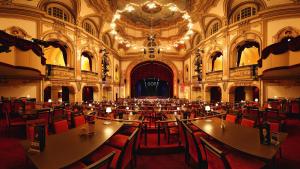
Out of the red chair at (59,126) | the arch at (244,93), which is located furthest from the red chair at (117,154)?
the arch at (244,93)

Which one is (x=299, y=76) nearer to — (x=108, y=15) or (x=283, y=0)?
(x=283, y=0)


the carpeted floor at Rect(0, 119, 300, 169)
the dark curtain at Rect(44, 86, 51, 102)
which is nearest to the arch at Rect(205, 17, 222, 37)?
the carpeted floor at Rect(0, 119, 300, 169)

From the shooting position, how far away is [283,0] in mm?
8617

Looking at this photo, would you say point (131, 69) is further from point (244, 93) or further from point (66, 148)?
point (66, 148)

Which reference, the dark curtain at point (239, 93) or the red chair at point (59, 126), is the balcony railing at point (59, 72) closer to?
the red chair at point (59, 126)

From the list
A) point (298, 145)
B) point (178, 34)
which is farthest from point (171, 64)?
point (298, 145)

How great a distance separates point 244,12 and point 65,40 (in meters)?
13.2

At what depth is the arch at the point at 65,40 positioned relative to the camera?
9.83 m

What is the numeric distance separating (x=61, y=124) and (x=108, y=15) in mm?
12106

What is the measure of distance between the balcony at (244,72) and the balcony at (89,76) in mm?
11606

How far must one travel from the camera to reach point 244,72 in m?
10.4

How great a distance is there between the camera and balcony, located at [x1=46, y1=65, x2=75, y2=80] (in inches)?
396

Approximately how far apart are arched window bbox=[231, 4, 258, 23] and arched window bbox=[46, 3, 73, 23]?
41.5ft

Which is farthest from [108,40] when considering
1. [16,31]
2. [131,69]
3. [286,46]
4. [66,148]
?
[66,148]
